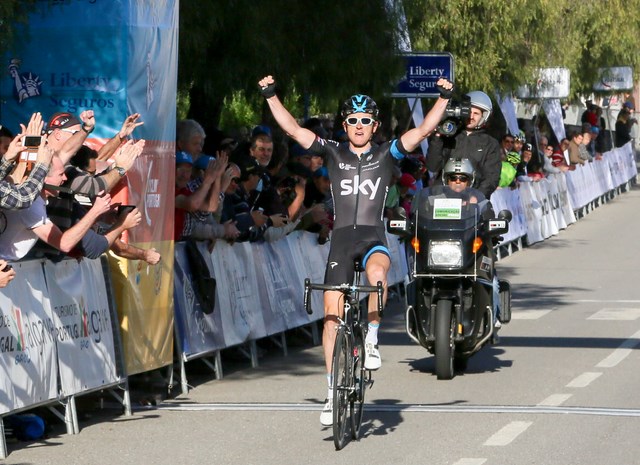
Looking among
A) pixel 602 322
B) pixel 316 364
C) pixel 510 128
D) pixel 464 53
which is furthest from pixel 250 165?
pixel 510 128

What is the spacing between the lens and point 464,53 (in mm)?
27953

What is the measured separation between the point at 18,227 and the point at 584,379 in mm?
4891

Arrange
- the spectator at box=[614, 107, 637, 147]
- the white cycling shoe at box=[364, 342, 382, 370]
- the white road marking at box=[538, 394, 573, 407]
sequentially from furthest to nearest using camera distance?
the spectator at box=[614, 107, 637, 147] < the white road marking at box=[538, 394, 573, 407] < the white cycling shoe at box=[364, 342, 382, 370]

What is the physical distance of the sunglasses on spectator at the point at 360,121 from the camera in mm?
10578

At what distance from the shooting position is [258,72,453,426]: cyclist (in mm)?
10336

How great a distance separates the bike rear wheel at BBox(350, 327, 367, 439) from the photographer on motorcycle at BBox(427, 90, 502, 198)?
4.15m

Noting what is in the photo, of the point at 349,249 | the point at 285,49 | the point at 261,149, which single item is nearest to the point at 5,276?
the point at 349,249

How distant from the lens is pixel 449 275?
12.7m

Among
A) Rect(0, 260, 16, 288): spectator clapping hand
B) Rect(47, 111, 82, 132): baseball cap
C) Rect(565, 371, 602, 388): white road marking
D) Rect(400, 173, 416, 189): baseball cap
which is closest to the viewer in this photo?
Rect(0, 260, 16, 288): spectator clapping hand

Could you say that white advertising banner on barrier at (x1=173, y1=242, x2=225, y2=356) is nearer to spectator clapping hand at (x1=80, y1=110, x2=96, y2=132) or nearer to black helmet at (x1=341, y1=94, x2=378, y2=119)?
spectator clapping hand at (x1=80, y1=110, x2=96, y2=132)

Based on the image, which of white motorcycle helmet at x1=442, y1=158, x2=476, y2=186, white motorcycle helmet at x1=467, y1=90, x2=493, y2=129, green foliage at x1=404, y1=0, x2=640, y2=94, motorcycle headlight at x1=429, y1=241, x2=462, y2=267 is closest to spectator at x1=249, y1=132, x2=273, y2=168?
white motorcycle helmet at x1=467, y1=90, x2=493, y2=129

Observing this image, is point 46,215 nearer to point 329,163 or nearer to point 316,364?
point 329,163

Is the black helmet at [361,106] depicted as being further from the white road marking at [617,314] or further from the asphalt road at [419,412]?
the white road marking at [617,314]

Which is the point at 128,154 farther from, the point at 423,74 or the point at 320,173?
the point at 423,74
